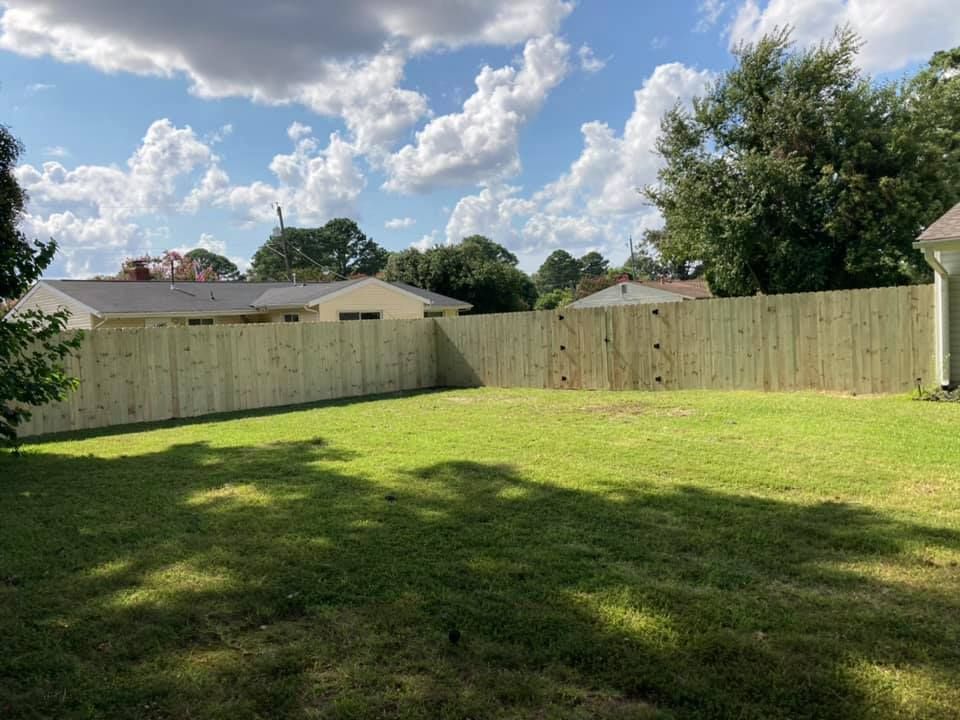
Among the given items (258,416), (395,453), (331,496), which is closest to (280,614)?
(331,496)

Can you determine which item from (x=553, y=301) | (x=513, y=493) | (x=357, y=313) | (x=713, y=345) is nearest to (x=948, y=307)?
(x=713, y=345)

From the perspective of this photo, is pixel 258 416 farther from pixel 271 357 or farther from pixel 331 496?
pixel 331 496

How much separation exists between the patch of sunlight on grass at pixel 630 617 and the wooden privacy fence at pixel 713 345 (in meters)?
8.36

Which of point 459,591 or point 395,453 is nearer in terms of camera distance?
point 459,591

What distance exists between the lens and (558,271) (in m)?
94.8

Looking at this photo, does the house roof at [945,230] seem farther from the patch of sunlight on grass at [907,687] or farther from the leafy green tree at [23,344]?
the leafy green tree at [23,344]

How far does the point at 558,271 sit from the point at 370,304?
74485 mm

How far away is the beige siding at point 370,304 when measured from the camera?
21266 millimetres

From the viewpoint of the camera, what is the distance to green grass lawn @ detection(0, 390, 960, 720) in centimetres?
234

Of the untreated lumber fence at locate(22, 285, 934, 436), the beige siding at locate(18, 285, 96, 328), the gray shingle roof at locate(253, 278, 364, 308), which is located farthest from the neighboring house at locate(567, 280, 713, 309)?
the beige siding at locate(18, 285, 96, 328)

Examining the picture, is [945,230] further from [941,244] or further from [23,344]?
[23,344]

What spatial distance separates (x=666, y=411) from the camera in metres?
9.16

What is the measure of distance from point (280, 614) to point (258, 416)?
8249 millimetres

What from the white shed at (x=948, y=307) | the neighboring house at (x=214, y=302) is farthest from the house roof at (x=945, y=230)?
the neighboring house at (x=214, y=302)
